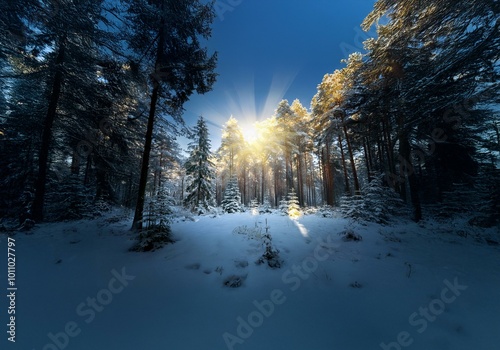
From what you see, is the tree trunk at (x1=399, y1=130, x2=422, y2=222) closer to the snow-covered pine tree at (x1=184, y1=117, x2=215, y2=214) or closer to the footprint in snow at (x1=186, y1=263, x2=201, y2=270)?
the footprint in snow at (x1=186, y1=263, x2=201, y2=270)

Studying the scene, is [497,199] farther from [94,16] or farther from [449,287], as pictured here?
[94,16]

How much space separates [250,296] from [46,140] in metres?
11.6

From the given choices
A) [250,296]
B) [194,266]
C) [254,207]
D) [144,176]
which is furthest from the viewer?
[254,207]

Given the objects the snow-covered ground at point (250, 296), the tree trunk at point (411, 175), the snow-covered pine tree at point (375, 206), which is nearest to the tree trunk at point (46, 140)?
the snow-covered ground at point (250, 296)

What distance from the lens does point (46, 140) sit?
8633mm

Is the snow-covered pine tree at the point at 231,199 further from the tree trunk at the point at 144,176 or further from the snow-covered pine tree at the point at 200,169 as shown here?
the tree trunk at the point at 144,176

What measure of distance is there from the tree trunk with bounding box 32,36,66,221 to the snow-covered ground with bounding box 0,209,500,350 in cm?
297

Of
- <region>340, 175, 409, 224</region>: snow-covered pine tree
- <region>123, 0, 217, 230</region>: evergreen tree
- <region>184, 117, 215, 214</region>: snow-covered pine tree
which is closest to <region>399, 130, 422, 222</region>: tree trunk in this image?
<region>340, 175, 409, 224</region>: snow-covered pine tree

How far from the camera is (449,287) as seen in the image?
405 cm

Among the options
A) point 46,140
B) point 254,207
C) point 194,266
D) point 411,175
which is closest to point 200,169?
point 254,207

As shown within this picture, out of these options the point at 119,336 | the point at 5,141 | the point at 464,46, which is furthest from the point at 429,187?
the point at 5,141

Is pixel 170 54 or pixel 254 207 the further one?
pixel 254 207

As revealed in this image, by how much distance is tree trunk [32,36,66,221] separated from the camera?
8414 mm

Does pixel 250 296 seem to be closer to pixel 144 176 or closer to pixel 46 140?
pixel 144 176
